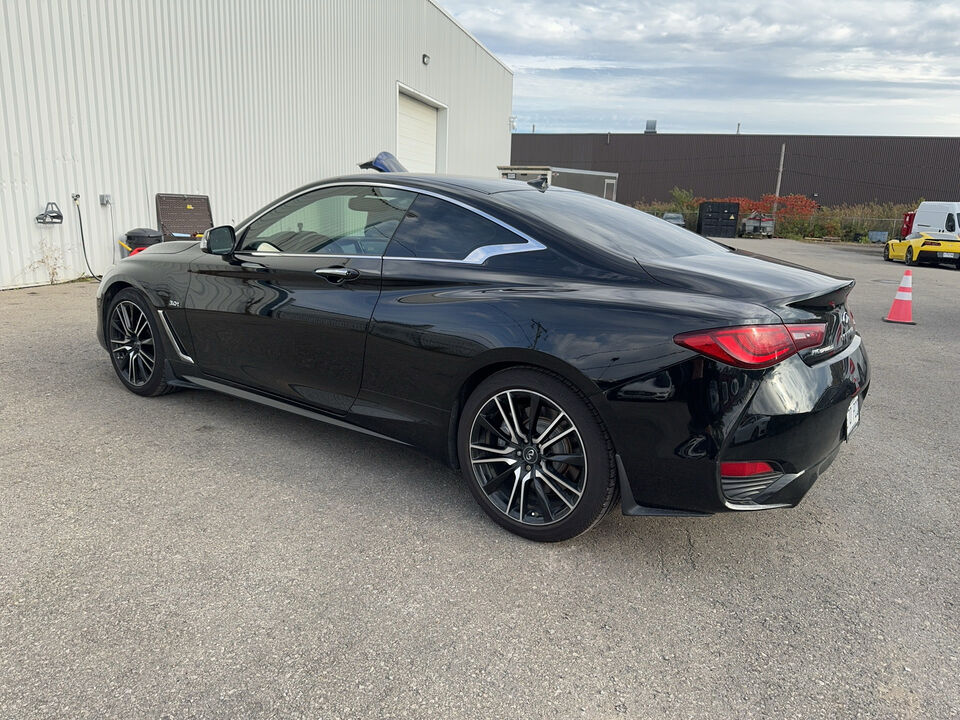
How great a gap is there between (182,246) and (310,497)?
87.7 inches

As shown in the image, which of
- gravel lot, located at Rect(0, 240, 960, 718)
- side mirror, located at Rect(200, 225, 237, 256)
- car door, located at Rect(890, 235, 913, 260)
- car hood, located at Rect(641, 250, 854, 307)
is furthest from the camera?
car door, located at Rect(890, 235, 913, 260)

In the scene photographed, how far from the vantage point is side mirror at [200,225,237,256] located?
4.08 metres

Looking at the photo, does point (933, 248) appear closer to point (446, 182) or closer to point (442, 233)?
point (446, 182)

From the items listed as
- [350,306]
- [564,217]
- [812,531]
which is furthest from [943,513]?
[350,306]

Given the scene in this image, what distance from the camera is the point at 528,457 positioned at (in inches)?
116

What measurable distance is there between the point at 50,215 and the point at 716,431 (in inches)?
399

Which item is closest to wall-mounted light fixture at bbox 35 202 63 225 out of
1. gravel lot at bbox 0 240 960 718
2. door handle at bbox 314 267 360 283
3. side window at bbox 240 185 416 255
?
gravel lot at bbox 0 240 960 718

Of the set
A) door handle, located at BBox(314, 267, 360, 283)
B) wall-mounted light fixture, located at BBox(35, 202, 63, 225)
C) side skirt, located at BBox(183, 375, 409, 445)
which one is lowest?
side skirt, located at BBox(183, 375, 409, 445)

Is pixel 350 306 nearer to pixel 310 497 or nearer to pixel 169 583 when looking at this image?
pixel 310 497

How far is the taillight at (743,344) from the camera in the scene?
2.49 metres

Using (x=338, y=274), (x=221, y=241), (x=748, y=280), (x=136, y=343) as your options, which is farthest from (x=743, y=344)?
(x=136, y=343)

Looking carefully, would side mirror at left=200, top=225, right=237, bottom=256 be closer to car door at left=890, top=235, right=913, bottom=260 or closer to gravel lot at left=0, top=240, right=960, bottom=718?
gravel lot at left=0, top=240, right=960, bottom=718

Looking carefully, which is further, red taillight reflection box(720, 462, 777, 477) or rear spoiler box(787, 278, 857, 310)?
rear spoiler box(787, 278, 857, 310)

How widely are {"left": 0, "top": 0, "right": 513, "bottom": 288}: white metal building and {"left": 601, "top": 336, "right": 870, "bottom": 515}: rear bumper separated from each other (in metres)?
9.63
